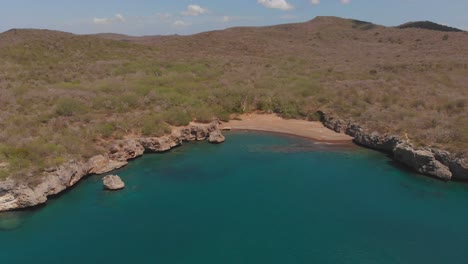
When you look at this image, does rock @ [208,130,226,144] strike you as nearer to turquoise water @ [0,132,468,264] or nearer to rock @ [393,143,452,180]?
turquoise water @ [0,132,468,264]

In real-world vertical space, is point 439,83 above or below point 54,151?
above

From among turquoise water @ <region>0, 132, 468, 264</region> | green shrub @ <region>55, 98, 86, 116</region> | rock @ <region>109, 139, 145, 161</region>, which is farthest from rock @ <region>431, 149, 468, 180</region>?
green shrub @ <region>55, 98, 86, 116</region>

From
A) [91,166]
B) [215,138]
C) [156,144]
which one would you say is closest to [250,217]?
[91,166]

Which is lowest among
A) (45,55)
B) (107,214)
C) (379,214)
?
(107,214)

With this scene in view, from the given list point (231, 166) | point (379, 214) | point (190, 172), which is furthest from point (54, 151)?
point (379, 214)

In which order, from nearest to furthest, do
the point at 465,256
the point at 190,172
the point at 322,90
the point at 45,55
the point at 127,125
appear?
the point at 465,256 → the point at 190,172 → the point at 127,125 → the point at 322,90 → the point at 45,55

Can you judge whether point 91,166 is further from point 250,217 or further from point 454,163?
point 454,163

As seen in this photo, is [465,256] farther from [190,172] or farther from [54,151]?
[54,151]
